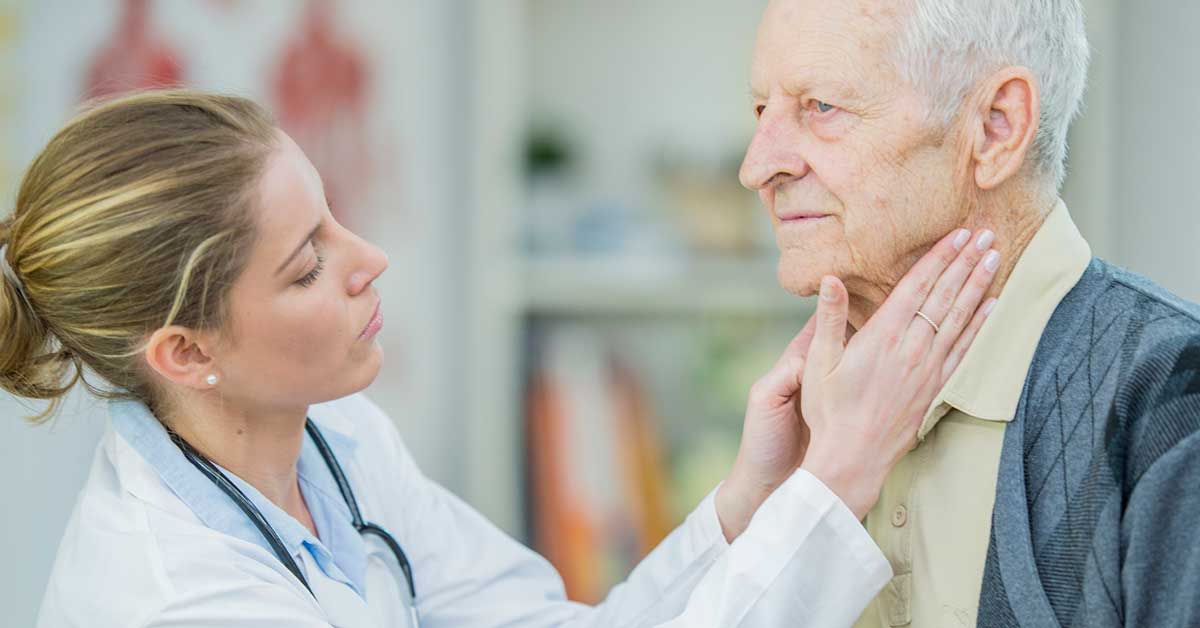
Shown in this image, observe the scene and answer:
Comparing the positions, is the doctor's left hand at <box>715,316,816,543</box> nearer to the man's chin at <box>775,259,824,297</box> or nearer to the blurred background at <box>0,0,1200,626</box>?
the man's chin at <box>775,259,824,297</box>

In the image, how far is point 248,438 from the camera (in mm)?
1363

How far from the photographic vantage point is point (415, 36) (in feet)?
8.76

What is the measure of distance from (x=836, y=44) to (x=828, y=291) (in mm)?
249

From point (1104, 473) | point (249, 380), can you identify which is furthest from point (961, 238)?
point (249, 380)

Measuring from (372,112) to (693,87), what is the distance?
0.73 m

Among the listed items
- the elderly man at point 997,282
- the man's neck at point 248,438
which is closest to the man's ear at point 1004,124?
the elderly man at point 997,282

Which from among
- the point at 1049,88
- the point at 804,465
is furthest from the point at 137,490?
the point at 1049,88

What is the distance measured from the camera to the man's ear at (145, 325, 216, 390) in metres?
1.24

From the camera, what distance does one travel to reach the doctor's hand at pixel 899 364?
1.18 metres

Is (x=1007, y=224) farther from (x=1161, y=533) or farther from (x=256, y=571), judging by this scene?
(x=256, y=571)

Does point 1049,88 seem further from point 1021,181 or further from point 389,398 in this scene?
point 389,398

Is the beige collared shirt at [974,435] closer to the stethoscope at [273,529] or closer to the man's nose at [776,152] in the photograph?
the man's nose at [776,152]

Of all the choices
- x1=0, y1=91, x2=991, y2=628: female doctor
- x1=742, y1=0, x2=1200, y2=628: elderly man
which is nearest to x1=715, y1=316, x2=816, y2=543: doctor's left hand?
x1=0, y1=91, x2=991, y2=628: female doctor

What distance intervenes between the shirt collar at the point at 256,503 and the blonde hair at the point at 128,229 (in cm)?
7
